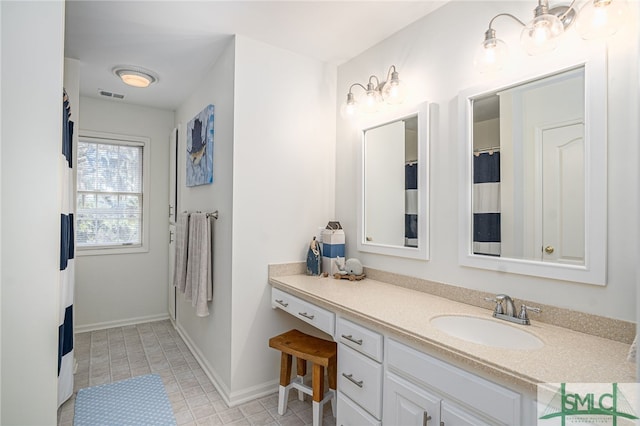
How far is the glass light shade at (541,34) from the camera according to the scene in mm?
1389

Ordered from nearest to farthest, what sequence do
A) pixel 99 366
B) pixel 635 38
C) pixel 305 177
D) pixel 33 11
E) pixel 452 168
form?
pixel 635 38 → pixel 33 11 → pixel 452 168 → pixel 305 177 → pixel 99 366

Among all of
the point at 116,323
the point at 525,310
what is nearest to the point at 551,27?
the point at 525,310

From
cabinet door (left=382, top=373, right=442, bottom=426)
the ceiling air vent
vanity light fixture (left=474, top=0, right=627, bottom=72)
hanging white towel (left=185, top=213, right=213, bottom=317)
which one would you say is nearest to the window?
the ceiling air vent

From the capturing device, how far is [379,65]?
7.90ft

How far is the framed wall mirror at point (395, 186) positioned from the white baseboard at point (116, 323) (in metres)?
2.89

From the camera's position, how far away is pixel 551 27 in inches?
54.9

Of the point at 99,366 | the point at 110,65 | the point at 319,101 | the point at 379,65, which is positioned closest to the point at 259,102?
the point at 319,101

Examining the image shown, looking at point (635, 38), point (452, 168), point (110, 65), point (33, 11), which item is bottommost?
point (452, 168)

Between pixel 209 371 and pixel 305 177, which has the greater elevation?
pixel 305 177

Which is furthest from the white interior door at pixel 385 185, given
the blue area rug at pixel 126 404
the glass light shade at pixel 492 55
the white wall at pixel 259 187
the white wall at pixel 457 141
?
the blue area rug at pixel 126 404

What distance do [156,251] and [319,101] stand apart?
274 centimetres

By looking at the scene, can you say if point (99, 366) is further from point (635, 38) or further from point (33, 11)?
point (635, 38)

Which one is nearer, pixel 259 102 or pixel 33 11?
pixel 33 11

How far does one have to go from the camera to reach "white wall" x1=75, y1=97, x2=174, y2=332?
373cm
